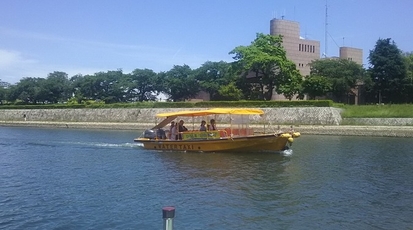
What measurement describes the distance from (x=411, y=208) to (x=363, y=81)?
57.9m

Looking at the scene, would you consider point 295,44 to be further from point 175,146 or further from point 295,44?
point 175,146

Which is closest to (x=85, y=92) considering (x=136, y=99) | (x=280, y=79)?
(x=136, y=99)

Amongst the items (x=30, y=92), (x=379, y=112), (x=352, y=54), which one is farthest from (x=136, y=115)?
(x=352, y=54)

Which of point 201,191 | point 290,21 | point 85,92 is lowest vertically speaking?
point 201,191

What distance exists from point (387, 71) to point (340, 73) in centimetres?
665

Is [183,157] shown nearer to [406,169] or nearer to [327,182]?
[327,182]

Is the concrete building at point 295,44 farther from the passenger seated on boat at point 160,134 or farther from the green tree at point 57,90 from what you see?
the passenger seated on boat at point 160,134

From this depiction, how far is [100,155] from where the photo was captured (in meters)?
25.9

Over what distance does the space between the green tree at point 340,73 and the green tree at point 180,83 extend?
70.4 ft

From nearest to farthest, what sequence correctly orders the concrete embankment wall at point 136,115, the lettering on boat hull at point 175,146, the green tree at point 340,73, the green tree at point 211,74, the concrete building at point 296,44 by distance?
1. the lettering on boat hull at point 175,146
2. the concrete embankment wall at point 136,115
3. the green tree at point 340,73
4. the green tree at point 211,74
5. the concrete building at point 296,44

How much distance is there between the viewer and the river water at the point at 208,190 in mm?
11602

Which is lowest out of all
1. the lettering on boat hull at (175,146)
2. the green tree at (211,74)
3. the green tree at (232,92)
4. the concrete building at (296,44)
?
the lettering on boat hull at (175,146)

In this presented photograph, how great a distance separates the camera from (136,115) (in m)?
61.7

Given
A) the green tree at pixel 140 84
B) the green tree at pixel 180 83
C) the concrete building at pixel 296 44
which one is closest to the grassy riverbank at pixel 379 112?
the concrete building at pixel 296 44
